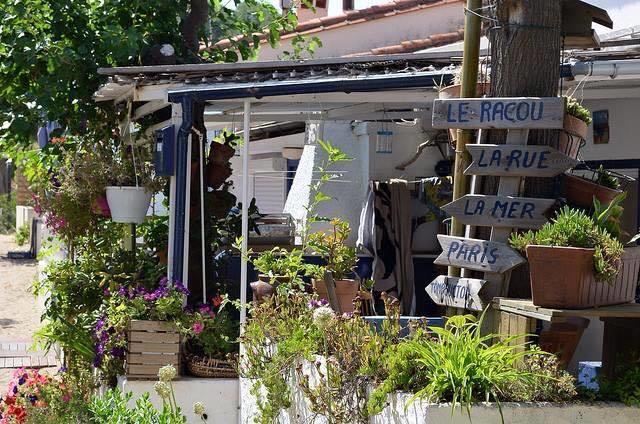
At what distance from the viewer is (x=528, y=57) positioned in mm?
5113

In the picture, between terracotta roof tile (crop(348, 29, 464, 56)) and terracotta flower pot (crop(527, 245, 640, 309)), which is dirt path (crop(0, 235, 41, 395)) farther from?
terracotta flower pot (crop(527, 245, 640, 309))

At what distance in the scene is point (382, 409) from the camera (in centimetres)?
471

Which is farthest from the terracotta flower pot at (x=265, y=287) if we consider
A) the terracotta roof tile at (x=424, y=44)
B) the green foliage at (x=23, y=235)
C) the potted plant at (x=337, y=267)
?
the green foliage at (x=23, y=235)

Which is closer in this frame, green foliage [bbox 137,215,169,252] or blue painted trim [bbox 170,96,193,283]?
blue painted trim [bbox 170,96,193,283]

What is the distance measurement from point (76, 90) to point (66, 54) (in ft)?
1.21

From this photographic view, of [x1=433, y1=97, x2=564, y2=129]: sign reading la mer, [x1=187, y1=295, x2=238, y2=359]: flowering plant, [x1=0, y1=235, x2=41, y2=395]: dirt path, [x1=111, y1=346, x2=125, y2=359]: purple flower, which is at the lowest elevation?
[x1=0, y1=235, x2=41, y2=395]: dirt path

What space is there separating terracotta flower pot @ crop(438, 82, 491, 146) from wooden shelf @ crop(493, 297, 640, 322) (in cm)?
106

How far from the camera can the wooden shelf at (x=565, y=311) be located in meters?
4.57

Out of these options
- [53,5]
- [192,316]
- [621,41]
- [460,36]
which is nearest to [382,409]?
[192,316]

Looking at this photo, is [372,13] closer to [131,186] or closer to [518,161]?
[131,186]

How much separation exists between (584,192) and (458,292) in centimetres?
79

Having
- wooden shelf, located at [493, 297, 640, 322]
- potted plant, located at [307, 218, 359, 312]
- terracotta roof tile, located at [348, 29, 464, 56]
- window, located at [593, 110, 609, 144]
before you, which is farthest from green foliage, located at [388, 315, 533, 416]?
terracotta roof tile, located at [348, 29, 464, 56]

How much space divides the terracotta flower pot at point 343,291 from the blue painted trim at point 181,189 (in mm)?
1154

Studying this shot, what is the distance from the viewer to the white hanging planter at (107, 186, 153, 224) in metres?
8.48
